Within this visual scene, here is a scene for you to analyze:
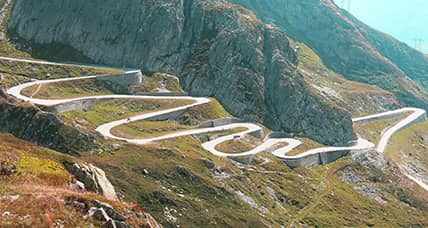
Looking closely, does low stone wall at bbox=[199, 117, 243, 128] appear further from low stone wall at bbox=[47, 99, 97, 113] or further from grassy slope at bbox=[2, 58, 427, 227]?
low stone wall at bbox=[47, 99, 97, 113]

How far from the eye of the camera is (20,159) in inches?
2014

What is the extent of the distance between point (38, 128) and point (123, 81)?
77.1m

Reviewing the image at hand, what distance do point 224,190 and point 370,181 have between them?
68.4 m

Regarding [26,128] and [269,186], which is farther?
[269,186]

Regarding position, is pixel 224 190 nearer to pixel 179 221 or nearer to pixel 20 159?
pixel 179 221

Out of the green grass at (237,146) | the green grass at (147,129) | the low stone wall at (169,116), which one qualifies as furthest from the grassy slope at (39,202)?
the low stone wall at (169,116)

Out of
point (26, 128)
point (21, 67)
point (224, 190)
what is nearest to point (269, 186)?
point (224, 190)

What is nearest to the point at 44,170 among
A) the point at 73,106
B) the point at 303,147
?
the point at 73,106

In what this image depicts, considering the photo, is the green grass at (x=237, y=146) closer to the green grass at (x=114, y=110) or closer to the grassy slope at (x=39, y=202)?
the green grass at (x=114, y=110)

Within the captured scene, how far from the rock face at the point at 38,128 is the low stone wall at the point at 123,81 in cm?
6642

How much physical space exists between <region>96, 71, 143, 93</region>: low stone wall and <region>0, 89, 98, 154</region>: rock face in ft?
218

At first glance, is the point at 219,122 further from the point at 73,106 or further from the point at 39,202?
the point at 39,202

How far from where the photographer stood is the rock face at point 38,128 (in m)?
112

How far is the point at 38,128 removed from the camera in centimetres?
11312
